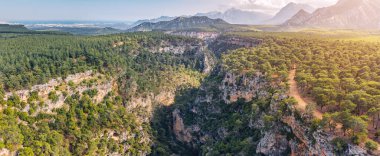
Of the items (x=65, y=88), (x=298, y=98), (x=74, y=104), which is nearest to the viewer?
(x=298, y=98)

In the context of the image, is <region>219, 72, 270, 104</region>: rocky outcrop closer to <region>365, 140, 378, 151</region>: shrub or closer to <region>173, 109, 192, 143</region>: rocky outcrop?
<region>173, 109, 192, 143</region>: rocky outcrop

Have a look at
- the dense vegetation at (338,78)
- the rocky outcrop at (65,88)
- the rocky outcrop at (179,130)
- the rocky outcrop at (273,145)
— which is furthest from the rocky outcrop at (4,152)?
the dense vegetation at (338,78)

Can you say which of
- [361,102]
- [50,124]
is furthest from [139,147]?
[361,102]

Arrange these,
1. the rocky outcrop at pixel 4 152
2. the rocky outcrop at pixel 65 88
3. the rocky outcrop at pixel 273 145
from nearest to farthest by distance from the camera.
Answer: the rocky outcrop at pixel 273 145, the rocky outcrop at pixel 4 152, the rocky outcrop at pixel 65 88

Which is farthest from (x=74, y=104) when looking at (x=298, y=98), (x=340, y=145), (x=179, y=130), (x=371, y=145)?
(x=371, y=145)

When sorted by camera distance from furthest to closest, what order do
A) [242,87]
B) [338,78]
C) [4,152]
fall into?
[242,87], [338,78], [4,152]

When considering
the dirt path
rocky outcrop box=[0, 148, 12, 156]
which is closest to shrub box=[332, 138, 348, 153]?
the dirt path

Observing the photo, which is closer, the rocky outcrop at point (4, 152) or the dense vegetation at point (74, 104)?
the rocky outcrop at point (4, 152)

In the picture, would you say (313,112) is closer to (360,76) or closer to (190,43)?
(360,76)

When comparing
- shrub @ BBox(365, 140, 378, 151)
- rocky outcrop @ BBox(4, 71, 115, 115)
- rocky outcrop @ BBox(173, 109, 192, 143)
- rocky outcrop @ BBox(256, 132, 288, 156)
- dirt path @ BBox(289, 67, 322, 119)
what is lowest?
rocky outcrop @ BBox(173, 109, 192, 143)

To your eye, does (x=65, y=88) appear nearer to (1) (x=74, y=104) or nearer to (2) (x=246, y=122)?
(1) (x=74, y=104)

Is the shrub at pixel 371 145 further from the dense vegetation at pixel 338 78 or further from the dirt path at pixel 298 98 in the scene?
the dirt path at pixel 298 98
